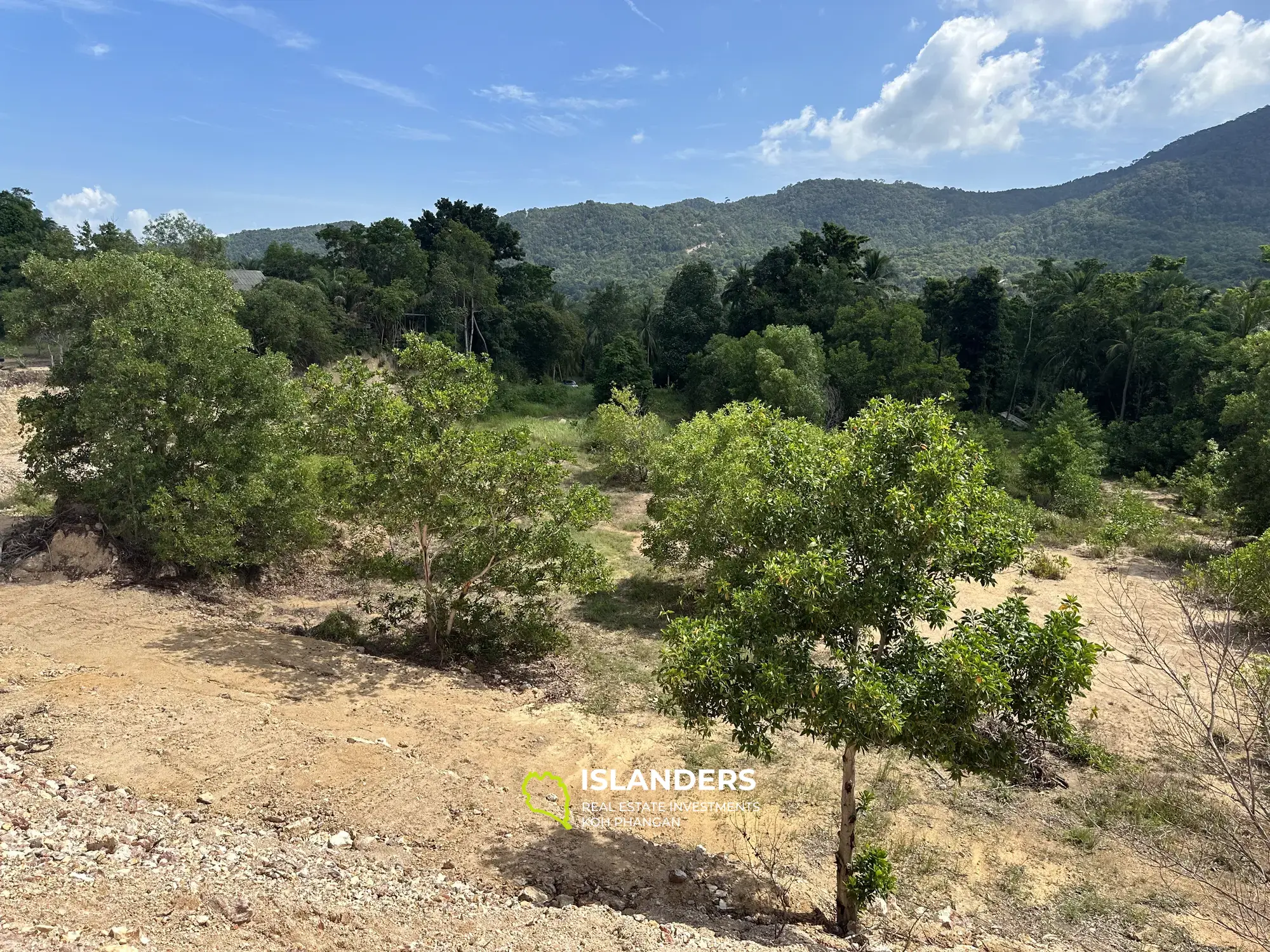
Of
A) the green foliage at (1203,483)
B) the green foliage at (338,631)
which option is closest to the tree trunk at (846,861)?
the green foliage at (338,631)

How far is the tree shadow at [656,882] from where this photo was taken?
20.0 ft

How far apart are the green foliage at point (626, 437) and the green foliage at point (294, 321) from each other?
15682mm

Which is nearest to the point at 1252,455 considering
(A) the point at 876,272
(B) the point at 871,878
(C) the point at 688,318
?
(B) the point at 871,878

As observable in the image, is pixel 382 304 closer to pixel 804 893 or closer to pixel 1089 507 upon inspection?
pixel 1089 507

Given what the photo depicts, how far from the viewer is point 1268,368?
1961cm

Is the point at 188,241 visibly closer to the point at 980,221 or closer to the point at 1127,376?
the point at 1127,376

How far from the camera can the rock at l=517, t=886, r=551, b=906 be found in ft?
20.0

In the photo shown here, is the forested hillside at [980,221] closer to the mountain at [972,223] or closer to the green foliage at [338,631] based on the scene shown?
the mountain at [972,223]

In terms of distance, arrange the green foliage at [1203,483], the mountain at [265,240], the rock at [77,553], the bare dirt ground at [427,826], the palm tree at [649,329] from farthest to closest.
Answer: the mountain at [265,240]
the palm tree at [649,329]
the green foliage at [1203,483]
the rock at [77,553]
the bare dirt ground at [427,826]

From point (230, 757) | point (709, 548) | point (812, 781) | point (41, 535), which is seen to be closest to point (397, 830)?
point (230, 757)

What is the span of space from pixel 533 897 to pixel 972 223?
153802 mm

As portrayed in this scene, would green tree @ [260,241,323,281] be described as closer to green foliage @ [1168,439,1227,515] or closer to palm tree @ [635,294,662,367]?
palm tree @ [635,294,662,367]

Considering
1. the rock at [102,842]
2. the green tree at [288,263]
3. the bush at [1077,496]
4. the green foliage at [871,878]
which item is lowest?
the green foliage at [871,878]

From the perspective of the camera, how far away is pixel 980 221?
439 feet
